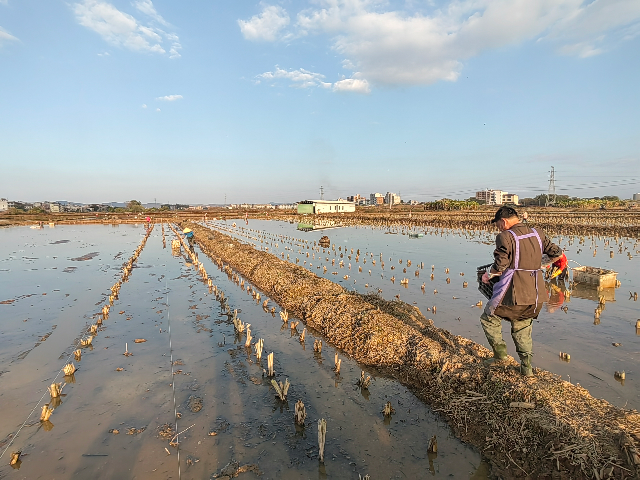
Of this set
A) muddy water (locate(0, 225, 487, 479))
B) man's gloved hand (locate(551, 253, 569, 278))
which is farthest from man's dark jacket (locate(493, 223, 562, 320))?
muddy water (locate(0, 225, 487, 479))

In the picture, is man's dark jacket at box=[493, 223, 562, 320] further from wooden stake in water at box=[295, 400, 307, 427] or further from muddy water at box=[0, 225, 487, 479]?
wooden stake in water at box=[295, 400, 307, 427]

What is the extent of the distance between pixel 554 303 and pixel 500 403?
25.1ft

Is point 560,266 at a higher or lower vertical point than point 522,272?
lower

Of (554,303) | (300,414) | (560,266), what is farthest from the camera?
(554,303)

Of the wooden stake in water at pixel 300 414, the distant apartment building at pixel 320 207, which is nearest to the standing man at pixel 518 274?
the wooden stake in water at pixel 300 414

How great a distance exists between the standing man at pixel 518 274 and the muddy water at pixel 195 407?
6.05ft

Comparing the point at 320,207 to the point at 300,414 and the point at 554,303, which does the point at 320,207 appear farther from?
the point at 300,414

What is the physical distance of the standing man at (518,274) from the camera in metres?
4.60

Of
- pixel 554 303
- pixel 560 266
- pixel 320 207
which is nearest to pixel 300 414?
pixel 560 266

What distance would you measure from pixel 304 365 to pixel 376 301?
3.42m

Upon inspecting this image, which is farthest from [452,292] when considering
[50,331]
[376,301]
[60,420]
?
[50,331]

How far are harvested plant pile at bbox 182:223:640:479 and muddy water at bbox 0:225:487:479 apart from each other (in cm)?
34

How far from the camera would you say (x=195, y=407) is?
18.5 feet

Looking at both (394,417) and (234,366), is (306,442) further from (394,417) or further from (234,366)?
(234,366)
